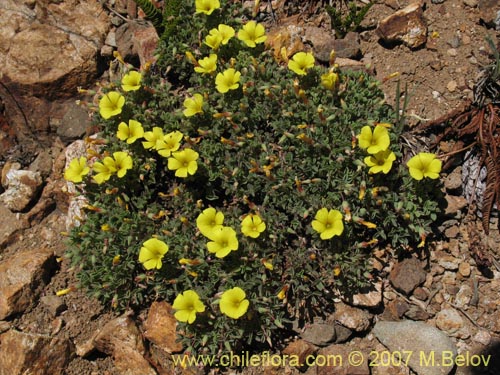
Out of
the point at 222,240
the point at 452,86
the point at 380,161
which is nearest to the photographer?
the point at 222,240

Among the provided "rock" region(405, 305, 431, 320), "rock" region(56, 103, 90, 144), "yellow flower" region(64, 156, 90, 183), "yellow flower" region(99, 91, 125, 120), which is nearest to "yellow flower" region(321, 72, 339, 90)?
"yellow flower" region(99, 91, 125, 120)

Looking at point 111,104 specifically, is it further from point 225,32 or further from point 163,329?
point 163,329

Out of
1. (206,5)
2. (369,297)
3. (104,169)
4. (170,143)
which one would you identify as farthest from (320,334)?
(206,5)

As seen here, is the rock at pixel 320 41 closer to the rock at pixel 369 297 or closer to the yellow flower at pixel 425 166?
the yellow flower at pixel 425 166

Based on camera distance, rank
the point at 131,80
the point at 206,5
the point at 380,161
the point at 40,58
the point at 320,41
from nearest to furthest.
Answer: the point at 380,161
the point at 131,80
the point at 206,5
the point at 320,41
the point at 40,58

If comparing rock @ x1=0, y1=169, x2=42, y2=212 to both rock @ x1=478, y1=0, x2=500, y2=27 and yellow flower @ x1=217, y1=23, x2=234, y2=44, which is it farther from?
rock @ x1=478, y1=0, x2=500, y2=27

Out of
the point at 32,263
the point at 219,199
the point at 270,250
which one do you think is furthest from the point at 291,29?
the point at 32,263

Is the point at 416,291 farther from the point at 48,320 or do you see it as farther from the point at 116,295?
the point at 48,320

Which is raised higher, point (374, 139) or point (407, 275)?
point (374, 139)
